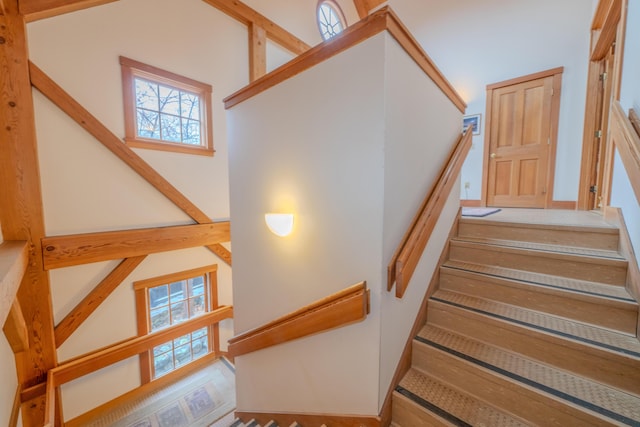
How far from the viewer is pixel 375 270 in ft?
4.30

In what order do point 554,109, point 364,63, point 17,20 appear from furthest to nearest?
1. point 554,109
2. point 17,20
3. point 364,63

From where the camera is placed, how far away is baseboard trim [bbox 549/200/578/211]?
3.48 meters

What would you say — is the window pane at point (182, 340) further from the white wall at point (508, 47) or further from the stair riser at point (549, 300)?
the white wall at point (508, 47)

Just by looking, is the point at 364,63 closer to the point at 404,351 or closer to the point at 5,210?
the point at 404,351

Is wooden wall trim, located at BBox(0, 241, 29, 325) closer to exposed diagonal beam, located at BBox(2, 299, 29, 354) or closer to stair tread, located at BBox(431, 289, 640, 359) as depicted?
exposed diagonal beam, located at BBox(2, 299, 29, 354)

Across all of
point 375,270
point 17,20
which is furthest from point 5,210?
point 375,270

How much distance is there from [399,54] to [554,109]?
3702 millimetres

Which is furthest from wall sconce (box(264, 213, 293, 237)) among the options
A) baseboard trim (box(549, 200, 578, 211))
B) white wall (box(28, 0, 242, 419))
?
baseboard trim (box(549, 200, 578, 211))

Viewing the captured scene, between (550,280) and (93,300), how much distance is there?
4.27 m

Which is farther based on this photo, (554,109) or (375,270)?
(554,109)

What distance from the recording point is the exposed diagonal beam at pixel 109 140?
2.42 metres

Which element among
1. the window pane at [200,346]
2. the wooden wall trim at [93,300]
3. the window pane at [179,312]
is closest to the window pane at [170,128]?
the wooden wall trim at [93,300]

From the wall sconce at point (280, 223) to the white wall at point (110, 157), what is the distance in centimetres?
226

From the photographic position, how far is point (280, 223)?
167 cm
